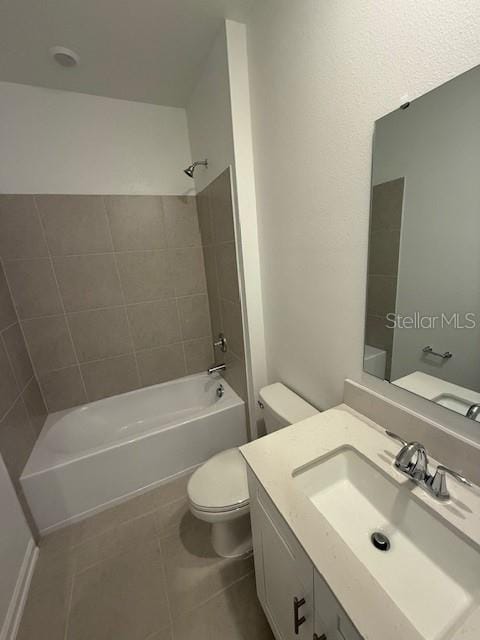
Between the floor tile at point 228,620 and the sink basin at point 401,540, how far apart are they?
749 mm

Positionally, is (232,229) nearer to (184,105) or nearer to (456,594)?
(184,105)

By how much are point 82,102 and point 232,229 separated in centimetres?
135

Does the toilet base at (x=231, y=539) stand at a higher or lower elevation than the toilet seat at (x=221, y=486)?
lower

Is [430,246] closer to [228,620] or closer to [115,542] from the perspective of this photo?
[228,620]

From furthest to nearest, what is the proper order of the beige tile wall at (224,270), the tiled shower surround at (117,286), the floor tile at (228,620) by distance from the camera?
the tiled shower surround at (117,286), the beige tile wall at (224,270), the floor tile at (228,620)

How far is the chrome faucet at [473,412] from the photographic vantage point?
652 millimetres

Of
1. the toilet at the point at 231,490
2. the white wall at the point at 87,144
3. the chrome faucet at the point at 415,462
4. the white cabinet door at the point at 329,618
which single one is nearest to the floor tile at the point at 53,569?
the toilet at the point at 231,490

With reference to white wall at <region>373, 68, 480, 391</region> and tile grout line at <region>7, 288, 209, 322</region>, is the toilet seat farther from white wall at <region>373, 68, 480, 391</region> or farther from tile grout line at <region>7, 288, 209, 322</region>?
tile grout line at <region>7, 288, 209, 322</region>

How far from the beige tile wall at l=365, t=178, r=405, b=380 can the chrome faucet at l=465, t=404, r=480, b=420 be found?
0.74ft

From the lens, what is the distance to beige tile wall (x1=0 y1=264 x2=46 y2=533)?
4.41 feet

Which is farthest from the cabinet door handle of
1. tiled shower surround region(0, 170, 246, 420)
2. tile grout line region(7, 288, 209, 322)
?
tile grout line region(7, 288, 209, 322)

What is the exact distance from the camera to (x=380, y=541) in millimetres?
669

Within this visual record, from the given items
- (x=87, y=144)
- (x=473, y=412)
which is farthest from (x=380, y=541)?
(x=87, y=144)

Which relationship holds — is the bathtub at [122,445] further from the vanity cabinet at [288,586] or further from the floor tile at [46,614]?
the vanity cabinet at [288,586]
